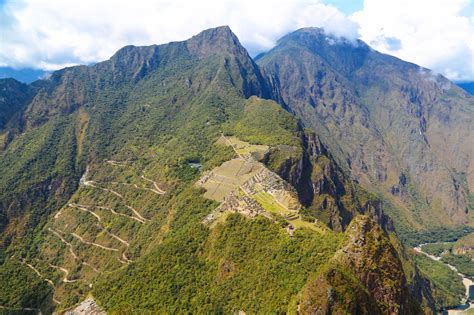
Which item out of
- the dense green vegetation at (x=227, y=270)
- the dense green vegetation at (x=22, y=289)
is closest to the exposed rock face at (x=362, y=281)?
the dense green vegetation at (x=227, y=270)

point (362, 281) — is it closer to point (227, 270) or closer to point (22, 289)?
point (227, 270)

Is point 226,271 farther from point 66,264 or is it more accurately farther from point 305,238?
point 66,264

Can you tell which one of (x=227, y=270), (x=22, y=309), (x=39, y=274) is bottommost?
(x=22, y=309)

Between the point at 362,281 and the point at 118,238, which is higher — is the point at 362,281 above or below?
above

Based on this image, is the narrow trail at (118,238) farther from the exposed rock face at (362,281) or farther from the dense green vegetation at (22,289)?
the exposed rock face at (362,281)

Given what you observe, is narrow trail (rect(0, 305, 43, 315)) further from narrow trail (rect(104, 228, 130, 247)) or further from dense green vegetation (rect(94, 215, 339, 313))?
dense green vegetation (rect(94, 215, 339, 313))

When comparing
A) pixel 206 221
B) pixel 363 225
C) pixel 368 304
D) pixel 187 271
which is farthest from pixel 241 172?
pixel 368 304

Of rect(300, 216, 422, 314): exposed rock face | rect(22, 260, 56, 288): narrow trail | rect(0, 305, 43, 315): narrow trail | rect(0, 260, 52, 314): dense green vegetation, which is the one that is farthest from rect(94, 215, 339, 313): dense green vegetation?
rect(22, 260, 56, 288): narrow trail

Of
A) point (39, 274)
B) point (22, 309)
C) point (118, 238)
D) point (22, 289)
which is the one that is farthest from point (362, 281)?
point (39, 274)

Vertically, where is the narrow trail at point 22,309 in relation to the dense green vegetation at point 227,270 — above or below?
below
